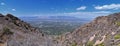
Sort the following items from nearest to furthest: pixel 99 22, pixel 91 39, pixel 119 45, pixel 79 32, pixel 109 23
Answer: pixel 119 45
pixel 91 39
pixel 109 23
pixel 99 22
pixel 79 32

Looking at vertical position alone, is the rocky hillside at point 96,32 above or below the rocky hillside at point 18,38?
below

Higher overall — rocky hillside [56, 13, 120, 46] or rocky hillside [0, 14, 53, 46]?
rocky hillside [0, 14, 53, 46]

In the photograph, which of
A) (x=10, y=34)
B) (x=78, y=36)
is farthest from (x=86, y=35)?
(x=10, y=34)

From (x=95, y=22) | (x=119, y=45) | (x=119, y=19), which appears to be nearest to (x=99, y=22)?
(x=95, y=22)

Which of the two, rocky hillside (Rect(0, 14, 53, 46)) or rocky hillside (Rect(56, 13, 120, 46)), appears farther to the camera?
rocky hillside (Rect(56, 13, 120, 46))

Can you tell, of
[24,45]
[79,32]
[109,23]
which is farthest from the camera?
[79,32]

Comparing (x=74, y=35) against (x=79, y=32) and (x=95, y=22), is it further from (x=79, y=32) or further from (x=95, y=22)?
(x=95, y=22)

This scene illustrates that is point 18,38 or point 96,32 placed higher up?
point 18,38

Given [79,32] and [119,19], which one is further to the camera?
[79,32]

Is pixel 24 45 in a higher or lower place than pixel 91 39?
higher

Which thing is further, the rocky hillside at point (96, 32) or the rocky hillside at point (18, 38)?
the rocky hillside at point (96, 32)

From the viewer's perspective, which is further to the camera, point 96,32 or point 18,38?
point 96,32
